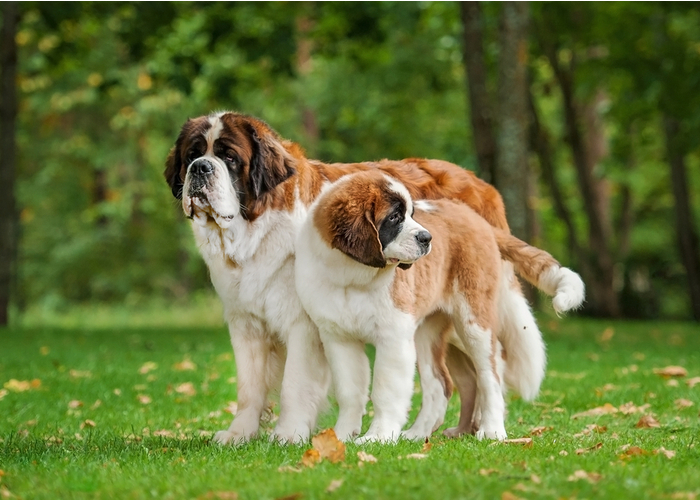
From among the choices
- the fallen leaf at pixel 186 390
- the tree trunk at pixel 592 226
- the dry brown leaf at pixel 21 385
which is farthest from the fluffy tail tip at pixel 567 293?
the tree trunk at pixel 592 226

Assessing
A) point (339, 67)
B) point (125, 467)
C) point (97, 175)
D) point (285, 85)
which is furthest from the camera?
point (97, 175)

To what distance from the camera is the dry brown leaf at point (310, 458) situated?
4.54m

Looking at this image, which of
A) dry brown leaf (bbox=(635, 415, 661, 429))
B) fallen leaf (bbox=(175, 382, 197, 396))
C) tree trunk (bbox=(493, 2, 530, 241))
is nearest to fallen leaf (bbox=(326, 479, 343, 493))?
dry brown leaf (bbox=(635, 415, 661, 429))

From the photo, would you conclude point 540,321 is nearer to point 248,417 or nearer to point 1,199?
point 1,199

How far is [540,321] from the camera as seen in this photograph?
59.3ft

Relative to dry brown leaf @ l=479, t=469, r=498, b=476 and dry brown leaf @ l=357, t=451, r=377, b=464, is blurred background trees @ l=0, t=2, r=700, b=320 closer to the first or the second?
dry brown leaf @ l=357, t=451, r=377, b=464

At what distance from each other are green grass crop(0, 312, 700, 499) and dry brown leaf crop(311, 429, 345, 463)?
0.07 metres

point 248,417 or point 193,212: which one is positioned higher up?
point 193,212

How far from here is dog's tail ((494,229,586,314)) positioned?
18.6ft

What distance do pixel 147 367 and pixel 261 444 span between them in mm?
4963

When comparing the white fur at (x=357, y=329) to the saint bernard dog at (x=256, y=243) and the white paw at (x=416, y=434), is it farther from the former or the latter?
the white paw at (x=416, y=434)

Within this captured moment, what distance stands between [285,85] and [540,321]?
1049cm

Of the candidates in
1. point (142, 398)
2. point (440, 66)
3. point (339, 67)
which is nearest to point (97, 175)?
point (339, 67)

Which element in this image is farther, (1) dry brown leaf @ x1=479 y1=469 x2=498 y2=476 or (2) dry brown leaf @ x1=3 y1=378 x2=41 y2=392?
(2) dry brown leaf @ x1=3 y1=378 x2=41 y2=392
